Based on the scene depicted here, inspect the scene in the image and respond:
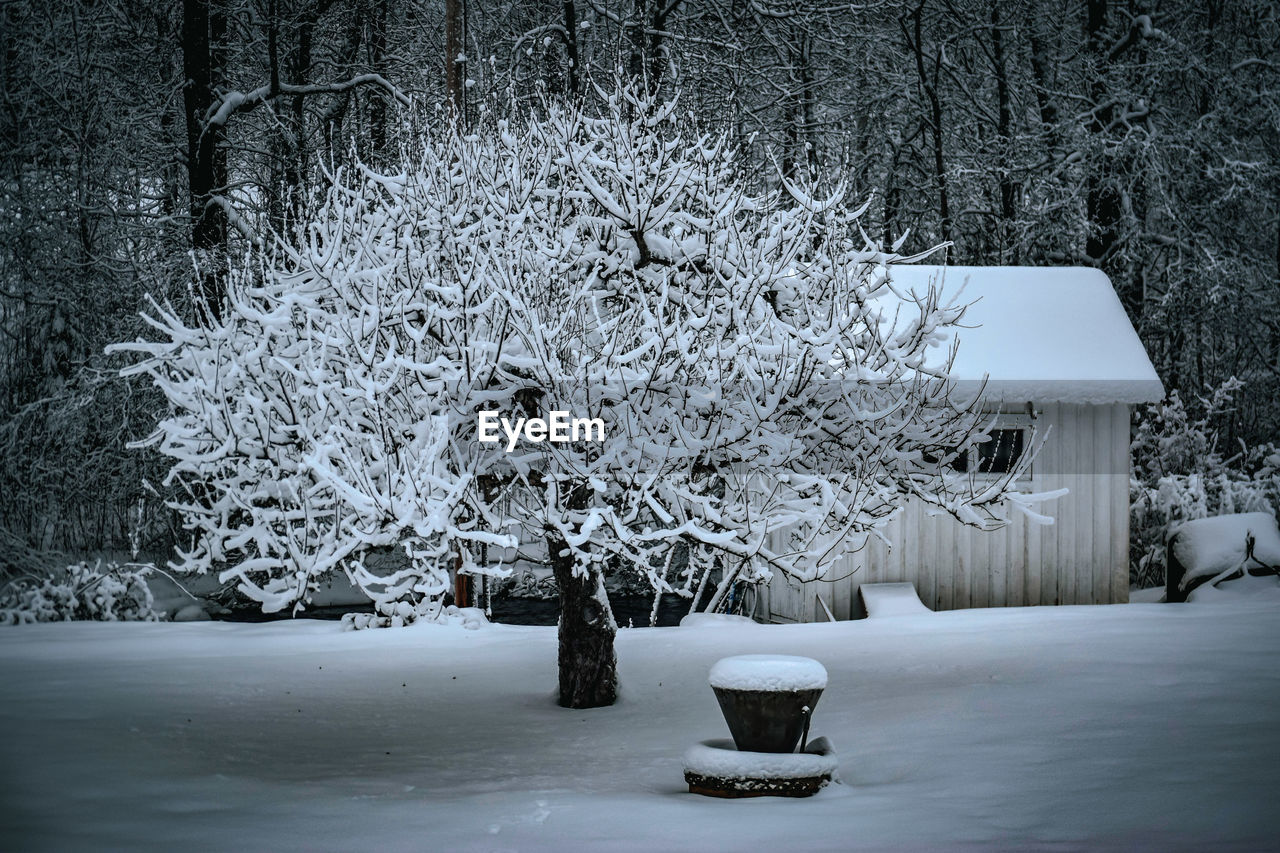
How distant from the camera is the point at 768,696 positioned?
736cm

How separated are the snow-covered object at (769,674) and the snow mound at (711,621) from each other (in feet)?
22.6

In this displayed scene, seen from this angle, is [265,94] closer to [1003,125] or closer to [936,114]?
[936,114]

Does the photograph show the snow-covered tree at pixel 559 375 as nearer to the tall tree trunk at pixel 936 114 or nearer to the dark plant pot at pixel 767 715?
the dark plant pot at pixel 767 715

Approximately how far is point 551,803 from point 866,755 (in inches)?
90.3

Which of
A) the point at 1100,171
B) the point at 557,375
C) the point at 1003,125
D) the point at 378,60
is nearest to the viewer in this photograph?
the point at 557,375

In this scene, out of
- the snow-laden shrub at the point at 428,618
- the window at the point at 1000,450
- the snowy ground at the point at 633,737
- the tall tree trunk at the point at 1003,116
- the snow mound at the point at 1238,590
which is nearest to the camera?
the snowy ground at the point at 633,737

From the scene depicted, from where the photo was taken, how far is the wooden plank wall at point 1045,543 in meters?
14.5

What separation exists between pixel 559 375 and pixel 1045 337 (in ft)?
26.2

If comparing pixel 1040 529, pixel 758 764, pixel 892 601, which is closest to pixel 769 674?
pixel 758 764

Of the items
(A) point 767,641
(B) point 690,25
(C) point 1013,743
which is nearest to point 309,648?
(A) point 767,641

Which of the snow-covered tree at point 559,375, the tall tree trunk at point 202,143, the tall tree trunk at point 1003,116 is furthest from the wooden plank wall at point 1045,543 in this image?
the tall tree trunk at point 202,143

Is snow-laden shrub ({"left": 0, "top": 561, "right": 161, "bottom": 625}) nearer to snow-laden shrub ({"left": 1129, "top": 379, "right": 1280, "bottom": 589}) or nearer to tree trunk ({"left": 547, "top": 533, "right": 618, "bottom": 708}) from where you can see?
tree trunk ({"left": 547, "top": 533, "right": 618, "bottom": 708})

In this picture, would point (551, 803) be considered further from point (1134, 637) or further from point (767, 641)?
point (1134, 637)

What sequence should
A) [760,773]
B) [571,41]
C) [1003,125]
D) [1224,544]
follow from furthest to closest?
[1003,125]
[571,41]
[1224,544]
[760,773]
